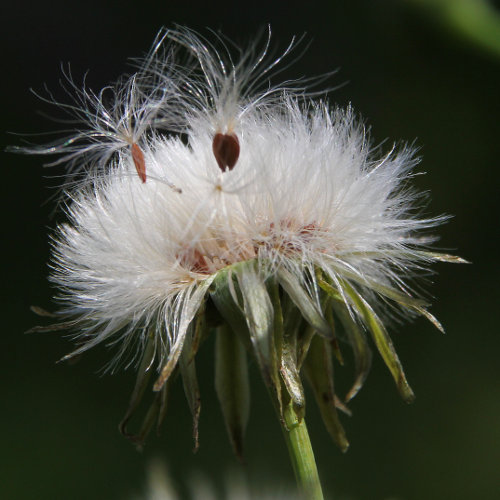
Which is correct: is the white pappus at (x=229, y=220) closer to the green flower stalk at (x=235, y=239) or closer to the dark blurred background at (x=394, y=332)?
the green flower stalk at (x=235, y=239)

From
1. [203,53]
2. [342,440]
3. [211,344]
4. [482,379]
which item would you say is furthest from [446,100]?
[342,440]

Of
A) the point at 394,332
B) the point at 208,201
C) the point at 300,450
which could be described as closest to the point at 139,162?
the point at 208,201

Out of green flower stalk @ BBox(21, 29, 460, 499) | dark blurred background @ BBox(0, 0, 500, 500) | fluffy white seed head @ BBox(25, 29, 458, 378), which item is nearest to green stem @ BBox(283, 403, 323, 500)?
green flower stalk @ BBox(21, 29, 460, 499)

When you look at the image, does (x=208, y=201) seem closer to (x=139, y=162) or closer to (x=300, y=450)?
(x=139, y=162)

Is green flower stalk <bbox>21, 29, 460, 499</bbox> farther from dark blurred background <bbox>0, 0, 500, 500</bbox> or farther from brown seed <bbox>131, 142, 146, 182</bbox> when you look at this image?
dark blurred background <bbox>0, 0, 500, 500</bbox>

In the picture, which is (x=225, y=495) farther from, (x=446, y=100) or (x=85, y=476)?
(x=446, y=100)

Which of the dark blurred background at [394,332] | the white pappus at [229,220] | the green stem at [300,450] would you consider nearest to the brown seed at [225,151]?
the white pappus at [229,220]
